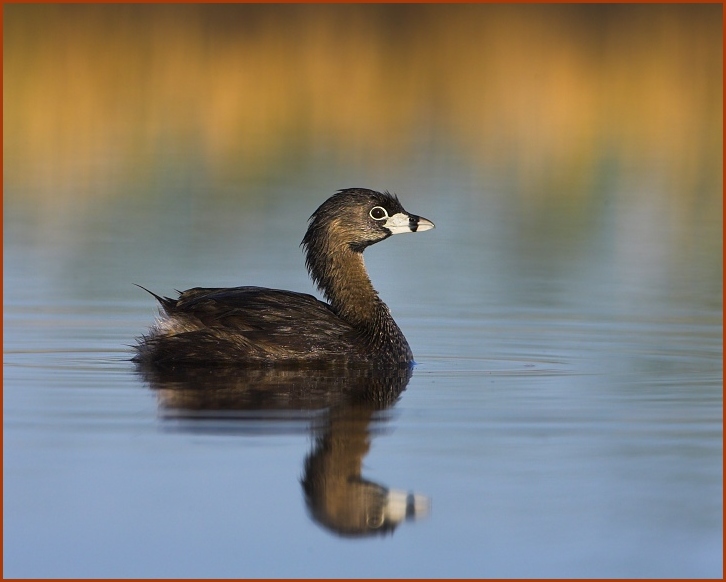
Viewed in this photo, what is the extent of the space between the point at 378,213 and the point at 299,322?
1211mm

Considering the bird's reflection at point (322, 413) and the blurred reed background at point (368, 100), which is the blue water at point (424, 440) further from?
the blurred reed background at point (368, 100)

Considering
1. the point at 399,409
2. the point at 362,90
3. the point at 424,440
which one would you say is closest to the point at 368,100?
the point at 362,90

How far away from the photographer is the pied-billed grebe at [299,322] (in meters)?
10.5

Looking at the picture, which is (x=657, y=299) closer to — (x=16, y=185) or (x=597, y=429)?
(x=597, y=429)

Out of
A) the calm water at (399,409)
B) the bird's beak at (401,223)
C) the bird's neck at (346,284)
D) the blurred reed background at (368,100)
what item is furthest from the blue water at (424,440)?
the blurred reed background at (368,100)

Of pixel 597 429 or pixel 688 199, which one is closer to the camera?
pixel 597 429

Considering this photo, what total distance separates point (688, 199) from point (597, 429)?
11849 millimetres

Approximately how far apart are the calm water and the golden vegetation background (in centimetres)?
354

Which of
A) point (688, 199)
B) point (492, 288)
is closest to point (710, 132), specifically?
point (688, 199)

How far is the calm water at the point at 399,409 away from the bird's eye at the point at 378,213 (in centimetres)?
92

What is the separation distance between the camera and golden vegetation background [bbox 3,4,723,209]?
76.7ft

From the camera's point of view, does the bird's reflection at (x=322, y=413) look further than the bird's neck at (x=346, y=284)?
No

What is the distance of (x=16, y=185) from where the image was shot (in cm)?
2019

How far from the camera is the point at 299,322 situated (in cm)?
1061
